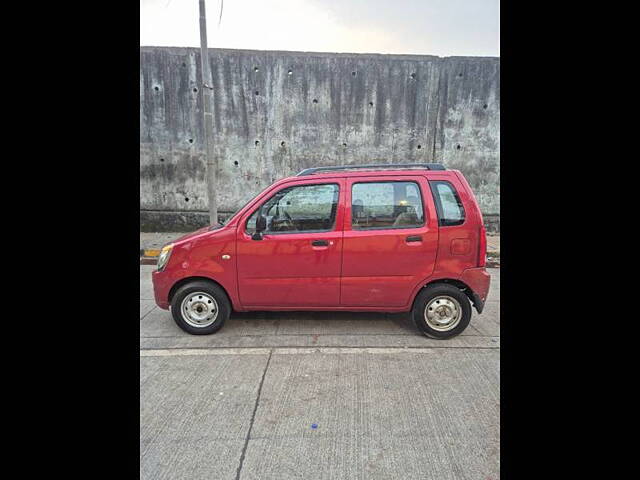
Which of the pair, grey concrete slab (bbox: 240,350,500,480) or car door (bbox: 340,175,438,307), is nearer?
grey concrete slab (bbox: 240,350,500,480)

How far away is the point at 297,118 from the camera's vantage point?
8.52 m

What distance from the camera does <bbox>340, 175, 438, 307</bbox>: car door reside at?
3.17 meters

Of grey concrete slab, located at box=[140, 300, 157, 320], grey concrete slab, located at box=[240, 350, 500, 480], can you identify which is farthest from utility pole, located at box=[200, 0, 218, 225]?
grey concrete slab, located at box=[240, 350, 500, 480]

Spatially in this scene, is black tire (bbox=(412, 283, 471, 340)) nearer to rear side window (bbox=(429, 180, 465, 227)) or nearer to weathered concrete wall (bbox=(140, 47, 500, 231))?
rear side window (bbox=(429, 180, 465, 227))

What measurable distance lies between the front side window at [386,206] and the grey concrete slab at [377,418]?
1.27 m

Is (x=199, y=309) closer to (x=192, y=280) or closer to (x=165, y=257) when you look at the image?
(x=192, y=280)

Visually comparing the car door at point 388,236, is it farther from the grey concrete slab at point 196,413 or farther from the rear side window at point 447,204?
the grey concrete slab at point 196,413

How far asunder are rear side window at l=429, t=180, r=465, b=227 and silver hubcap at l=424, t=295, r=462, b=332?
0.78 m

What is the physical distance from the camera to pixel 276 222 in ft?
10.8

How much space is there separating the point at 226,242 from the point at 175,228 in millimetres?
6390

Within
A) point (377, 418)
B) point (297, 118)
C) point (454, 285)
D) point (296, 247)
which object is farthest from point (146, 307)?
point (297, 118)
